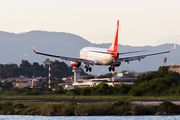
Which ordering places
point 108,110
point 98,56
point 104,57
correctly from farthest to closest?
1. point 98,56
2. point 104,57
3. point 108,110

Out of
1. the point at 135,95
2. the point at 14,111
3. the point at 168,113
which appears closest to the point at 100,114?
the point at 168,113

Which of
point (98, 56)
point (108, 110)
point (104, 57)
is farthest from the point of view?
point (98, 56)

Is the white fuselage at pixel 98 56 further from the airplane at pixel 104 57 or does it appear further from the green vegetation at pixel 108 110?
the green vegetation at pixel 108 110

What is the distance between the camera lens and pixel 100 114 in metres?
74.1

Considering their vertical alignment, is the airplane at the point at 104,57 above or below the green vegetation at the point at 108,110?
above

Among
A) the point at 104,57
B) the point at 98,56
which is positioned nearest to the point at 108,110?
the point at 104,57

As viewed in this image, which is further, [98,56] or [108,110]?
[98,56]

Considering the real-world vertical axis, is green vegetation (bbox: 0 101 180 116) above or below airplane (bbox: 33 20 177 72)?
below

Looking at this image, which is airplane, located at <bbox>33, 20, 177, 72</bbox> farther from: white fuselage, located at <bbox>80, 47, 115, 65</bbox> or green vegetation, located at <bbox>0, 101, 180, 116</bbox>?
green vegetation, located at <bbox>0, 101, 180, 116</bbox>

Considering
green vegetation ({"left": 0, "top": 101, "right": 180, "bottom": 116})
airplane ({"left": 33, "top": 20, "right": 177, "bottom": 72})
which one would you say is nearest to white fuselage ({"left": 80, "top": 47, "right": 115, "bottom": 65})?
airplane ({"left": 33, "top": 20, "right": 177, "bottom": 72})

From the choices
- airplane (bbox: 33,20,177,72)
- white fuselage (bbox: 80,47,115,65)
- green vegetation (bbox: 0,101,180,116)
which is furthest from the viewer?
white fuselage (bbox: 80,47,115,65)

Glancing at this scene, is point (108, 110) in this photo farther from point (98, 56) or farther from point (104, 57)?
point (98, 56)

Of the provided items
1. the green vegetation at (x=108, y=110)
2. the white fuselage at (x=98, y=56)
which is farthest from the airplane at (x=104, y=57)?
the green vegetation at (x=108, y=110)

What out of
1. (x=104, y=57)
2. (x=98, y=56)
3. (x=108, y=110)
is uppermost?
(x=98, y=56)
